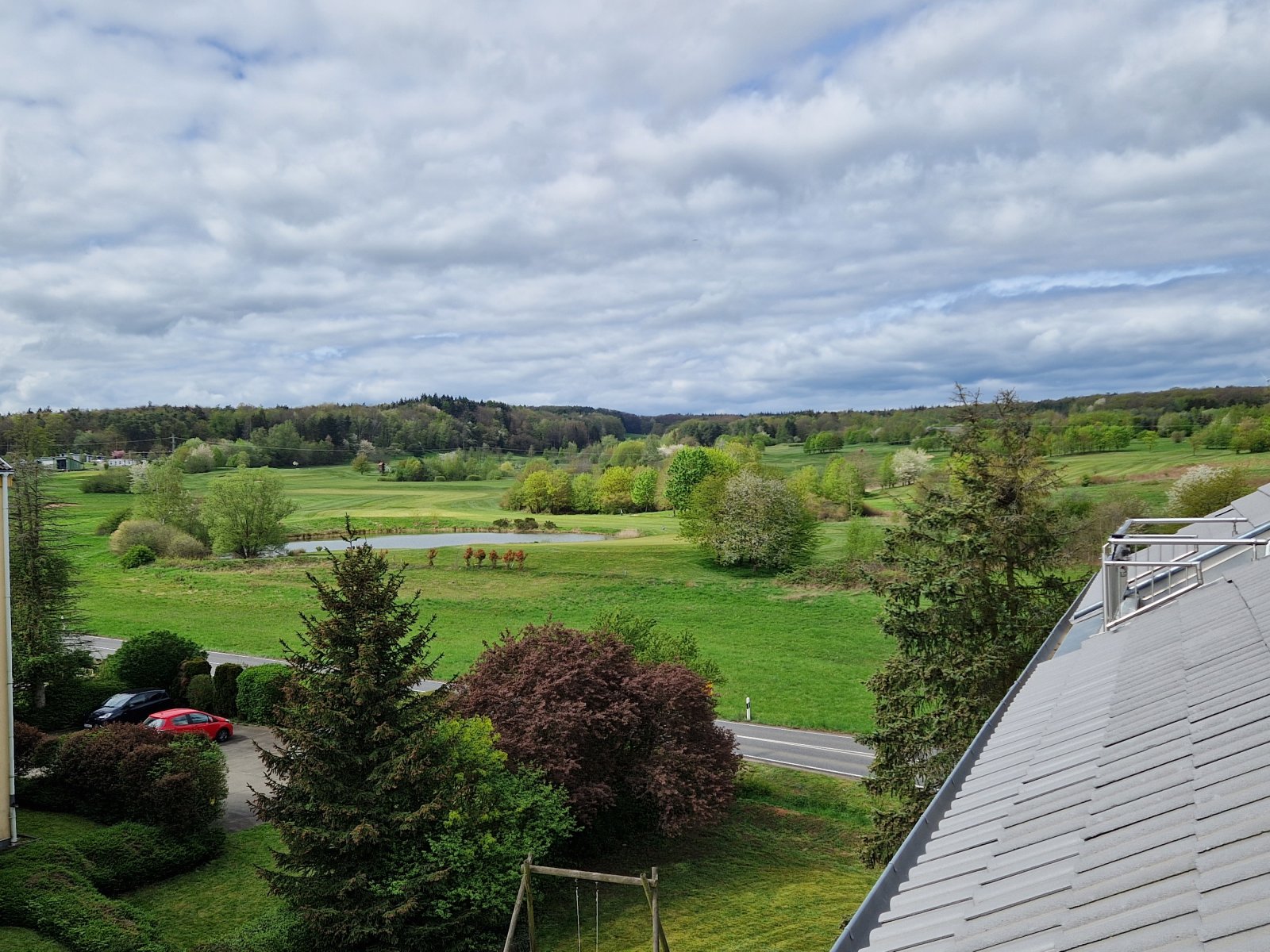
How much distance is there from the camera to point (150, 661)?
31562 mm

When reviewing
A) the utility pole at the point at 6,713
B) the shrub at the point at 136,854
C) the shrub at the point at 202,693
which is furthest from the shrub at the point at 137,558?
the utility pole at the point at 6,713

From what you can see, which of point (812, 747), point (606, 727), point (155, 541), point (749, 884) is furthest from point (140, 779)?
point (155, 541)

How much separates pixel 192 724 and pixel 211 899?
33.0ft

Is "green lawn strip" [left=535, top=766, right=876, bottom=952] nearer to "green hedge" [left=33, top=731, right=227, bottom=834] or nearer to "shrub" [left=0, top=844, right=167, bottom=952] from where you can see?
Answer: "shrub" [left=0, top=844, right=167, bottom=952]

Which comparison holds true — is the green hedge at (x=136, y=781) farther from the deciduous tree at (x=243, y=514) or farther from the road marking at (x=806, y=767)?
the deciduous tree at (x=243, y=514)

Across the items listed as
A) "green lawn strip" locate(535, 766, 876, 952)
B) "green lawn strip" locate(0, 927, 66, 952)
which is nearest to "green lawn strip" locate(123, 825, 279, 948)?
"green lawn strip" locate(0, 927, 66, 952)

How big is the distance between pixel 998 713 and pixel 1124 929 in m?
7.03

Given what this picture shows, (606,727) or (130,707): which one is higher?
(606,727)

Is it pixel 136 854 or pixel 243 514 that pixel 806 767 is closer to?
pixel 136 854

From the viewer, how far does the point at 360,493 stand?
10725cm

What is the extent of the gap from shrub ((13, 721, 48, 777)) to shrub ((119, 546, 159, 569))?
1757 inches

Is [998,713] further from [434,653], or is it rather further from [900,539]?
[434,653]

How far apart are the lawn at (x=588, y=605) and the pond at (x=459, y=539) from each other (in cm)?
341

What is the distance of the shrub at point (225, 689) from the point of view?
30766 millimetres
